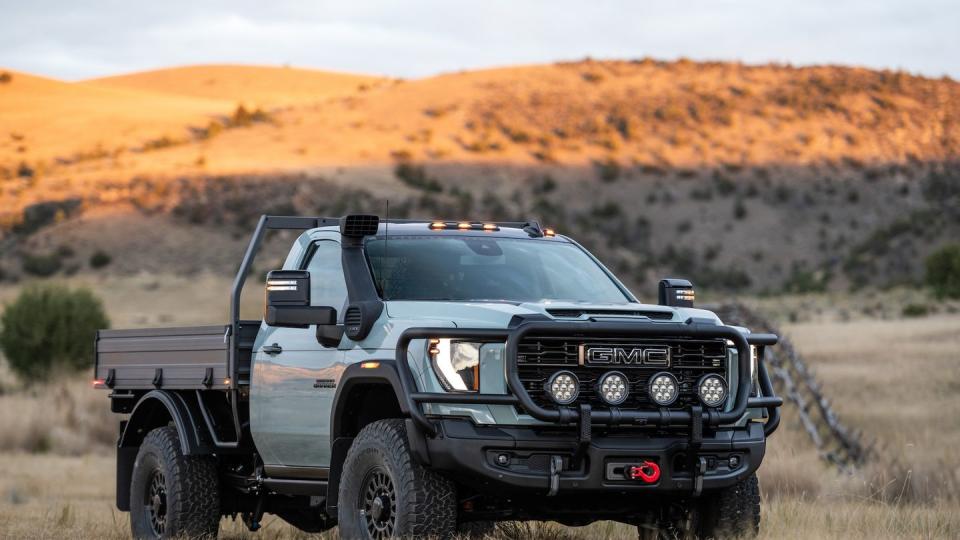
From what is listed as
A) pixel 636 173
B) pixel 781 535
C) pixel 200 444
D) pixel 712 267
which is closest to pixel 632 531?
pixel 781 535

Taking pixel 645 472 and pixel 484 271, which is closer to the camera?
pixel 645 472

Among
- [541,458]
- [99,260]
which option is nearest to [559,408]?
[541,458]

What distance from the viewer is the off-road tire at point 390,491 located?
8.20 metres

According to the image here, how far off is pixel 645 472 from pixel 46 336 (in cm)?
2364

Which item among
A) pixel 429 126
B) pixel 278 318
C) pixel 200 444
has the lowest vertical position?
pixel 200 444

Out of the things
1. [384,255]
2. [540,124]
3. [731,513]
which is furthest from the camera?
[540,124]

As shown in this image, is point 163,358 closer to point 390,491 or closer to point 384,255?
point 384,255

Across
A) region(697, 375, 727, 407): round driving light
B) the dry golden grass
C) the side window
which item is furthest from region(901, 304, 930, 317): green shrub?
region(697, 375, 727, 407): round driving light

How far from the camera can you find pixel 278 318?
9023mm

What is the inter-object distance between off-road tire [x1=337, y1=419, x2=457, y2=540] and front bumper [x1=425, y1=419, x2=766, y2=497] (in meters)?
0.14

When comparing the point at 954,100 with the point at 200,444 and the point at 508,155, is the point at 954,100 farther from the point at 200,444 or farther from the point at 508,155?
the point at 200,444

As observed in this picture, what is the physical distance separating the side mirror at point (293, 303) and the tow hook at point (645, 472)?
194 cm

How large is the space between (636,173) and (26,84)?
39.4 metres

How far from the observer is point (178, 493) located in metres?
10.7
